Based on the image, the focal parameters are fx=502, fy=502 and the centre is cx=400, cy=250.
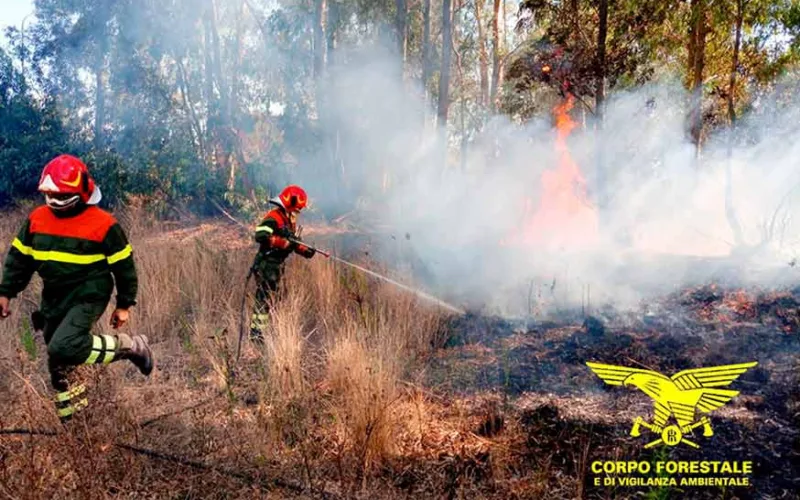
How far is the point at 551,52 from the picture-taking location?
8.39 meters

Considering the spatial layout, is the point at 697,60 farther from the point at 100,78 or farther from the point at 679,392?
the point at 100,78

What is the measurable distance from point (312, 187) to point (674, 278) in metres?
10.5

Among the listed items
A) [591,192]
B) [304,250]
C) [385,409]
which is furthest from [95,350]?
[591,192]

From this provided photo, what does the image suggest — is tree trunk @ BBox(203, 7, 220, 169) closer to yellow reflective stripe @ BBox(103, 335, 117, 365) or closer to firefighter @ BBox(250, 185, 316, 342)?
firefighter @ BBox(250, 185, 316, 342)

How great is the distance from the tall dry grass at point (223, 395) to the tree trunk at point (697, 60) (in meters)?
7.63

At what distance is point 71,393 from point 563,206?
28.7ft

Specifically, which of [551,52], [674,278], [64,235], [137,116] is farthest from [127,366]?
[137,116]

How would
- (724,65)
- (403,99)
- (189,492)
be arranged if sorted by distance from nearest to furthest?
(189,492), (724,65), (403,99)

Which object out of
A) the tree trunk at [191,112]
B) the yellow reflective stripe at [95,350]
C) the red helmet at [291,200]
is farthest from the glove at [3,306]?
the tree trunk at [191,112]

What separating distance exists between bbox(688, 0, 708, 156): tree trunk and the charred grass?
5748 millimetres

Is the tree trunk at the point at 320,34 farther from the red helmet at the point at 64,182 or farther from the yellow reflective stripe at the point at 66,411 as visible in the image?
the yellow reflective stripe at the point at 66,411

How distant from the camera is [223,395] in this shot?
11.8 feet

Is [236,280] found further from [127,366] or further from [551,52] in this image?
[551,52]

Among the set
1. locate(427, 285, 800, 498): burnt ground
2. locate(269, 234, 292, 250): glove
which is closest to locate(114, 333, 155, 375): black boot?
locate(269, 234, 292, 250): glove
